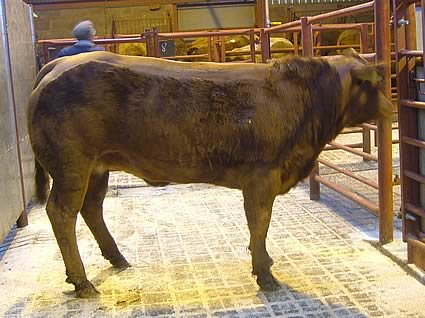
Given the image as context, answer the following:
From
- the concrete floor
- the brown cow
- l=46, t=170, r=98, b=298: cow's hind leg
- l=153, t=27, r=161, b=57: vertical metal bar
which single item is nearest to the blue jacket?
l=153, t=27, r=161, b=57: vertical metal bar

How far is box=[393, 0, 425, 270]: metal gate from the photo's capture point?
166 inches

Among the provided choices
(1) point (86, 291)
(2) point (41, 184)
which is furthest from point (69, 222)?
(2) point (41, 184)

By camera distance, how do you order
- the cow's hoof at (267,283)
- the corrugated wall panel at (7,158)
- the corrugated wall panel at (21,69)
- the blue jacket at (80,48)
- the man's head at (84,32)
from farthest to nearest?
the man's head at (84,32), the blue jacket at (80,48), the corrugated wall panel at (21,69), the corrugated wall panel at (7,158), the cow's hoof at (267,283)

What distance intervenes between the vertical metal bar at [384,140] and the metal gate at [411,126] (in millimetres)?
174

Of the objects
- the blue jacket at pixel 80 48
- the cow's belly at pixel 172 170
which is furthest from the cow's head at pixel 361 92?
the blue jacket at pixel 80 48

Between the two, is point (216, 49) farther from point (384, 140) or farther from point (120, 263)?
point (120, 263)

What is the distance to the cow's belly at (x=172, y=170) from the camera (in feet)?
13.5

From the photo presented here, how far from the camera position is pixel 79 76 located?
4012 mm

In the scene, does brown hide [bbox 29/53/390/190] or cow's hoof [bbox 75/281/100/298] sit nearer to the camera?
brown hide [bbox 29/53/390/190]

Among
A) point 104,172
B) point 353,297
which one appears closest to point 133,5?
point 104,172

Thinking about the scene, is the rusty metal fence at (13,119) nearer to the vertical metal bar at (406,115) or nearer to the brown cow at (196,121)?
the brown cow at (196,121)

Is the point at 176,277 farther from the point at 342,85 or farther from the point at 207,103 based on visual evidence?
the point at 342,85

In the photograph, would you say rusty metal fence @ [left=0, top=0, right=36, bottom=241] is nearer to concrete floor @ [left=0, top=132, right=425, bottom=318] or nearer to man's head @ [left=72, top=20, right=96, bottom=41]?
concrete floor @ [left=0, top=132, right=425, bottom=318]

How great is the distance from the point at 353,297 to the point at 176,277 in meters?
1.18
